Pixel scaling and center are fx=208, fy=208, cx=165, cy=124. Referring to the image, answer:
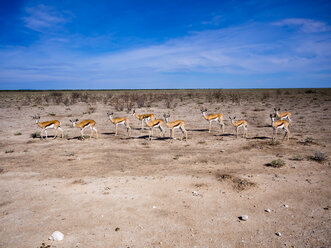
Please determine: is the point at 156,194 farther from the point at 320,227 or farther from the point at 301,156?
the point at 301,156

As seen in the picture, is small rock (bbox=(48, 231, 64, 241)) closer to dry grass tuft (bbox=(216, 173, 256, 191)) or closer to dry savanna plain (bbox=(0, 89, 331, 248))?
dry savanna plain (bbox=(0, 89, 331, 248))

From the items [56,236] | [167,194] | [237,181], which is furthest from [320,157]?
[56,236]

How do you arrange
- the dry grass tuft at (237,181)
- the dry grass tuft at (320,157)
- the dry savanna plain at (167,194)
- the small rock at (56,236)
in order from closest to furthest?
the small rock at (56,236) → the dry savanna plain at (167,194) → the dry grass tuft at (237,181) → the dry grass tuft at (320,157)

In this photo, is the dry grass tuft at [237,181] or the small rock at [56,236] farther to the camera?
the dry grass tuft at [237,181]

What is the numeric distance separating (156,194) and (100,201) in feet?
6.20

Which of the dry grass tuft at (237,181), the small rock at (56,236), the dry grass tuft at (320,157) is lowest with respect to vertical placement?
the small rock at (56,236)

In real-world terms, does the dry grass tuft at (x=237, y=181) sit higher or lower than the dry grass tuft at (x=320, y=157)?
lower

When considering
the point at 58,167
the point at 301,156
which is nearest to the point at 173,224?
the point at 58,167

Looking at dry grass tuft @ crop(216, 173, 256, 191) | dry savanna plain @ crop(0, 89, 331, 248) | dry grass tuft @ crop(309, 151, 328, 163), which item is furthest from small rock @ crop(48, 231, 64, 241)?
dry grass tuft @ crop(309, 151, 328, 163)

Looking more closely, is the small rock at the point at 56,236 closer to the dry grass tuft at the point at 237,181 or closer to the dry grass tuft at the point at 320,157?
the dry grass tuft at the point at 237,181

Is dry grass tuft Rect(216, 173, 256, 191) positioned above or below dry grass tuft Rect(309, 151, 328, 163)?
below

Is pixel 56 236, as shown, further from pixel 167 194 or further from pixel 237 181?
pixel 237 181

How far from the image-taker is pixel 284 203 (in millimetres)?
6594

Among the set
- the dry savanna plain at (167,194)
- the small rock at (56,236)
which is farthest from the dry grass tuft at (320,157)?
the small rock at (56,236)
